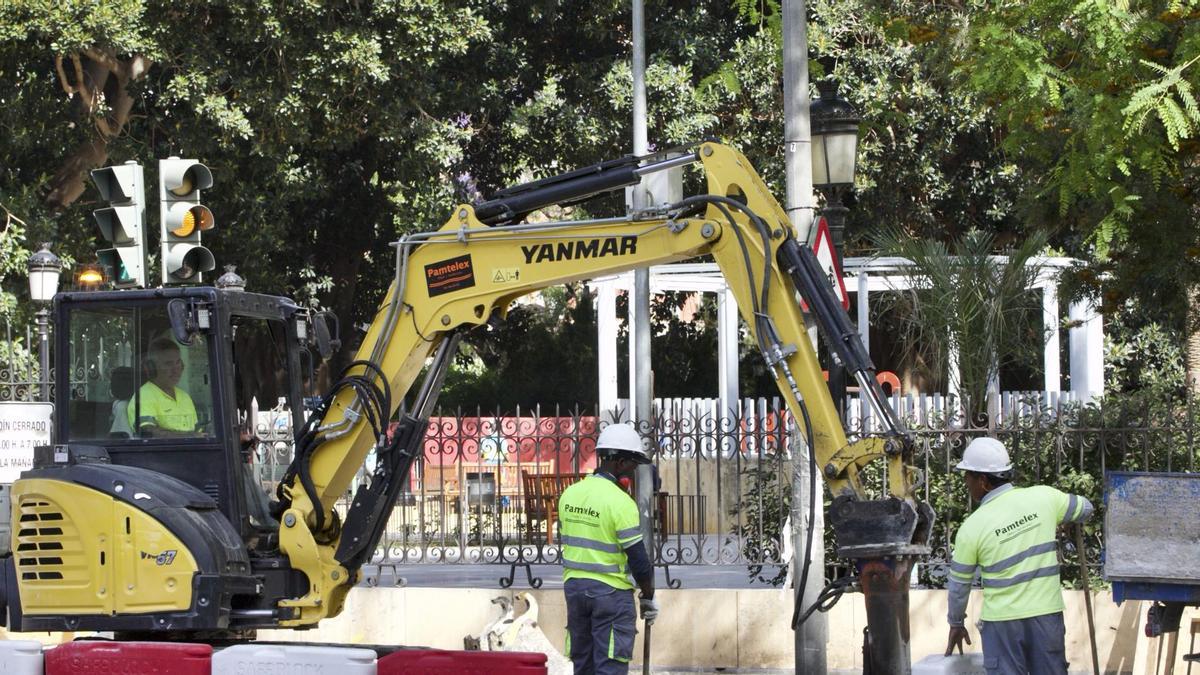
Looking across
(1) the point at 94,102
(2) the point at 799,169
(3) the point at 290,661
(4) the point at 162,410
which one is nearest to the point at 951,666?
(3) the point at 290,661

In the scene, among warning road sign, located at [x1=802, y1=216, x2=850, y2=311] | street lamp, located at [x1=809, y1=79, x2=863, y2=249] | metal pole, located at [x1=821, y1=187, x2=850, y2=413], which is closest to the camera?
metal pole, located at [x1=821, y1=187, x2=850, y2=413]

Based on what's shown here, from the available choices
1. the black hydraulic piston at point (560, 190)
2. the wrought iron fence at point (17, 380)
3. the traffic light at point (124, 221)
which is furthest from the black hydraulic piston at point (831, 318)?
the wrought iron fence at point (17, 380)

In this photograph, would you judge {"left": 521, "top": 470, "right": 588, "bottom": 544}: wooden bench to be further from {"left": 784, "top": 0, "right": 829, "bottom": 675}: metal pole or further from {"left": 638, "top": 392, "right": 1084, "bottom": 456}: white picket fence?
{"left": 784, "top": 0, "right": 829, "bottom": 675}: metal pole

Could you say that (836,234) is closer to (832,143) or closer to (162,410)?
(832,143)

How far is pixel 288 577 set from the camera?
952 centimetres

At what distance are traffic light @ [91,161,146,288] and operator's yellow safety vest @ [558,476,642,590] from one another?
3.32 meters

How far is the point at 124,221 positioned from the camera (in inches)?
398

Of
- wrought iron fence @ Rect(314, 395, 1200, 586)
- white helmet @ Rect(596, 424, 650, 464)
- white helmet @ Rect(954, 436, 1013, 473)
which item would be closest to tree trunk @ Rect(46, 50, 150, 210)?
wrought iron fence @ Rect(314, 395, 1200, 586)

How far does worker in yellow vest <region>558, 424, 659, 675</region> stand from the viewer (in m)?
8.93

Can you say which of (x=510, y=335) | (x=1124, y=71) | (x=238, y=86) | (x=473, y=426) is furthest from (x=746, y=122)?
(x=1124, y=71)

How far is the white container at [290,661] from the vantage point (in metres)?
8.08

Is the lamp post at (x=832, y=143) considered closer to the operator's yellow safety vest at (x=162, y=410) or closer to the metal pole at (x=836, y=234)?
the metal pole at (x=836, y=234)

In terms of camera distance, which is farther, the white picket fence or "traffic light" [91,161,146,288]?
the white picket fence

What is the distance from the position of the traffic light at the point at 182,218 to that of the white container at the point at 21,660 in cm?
262
